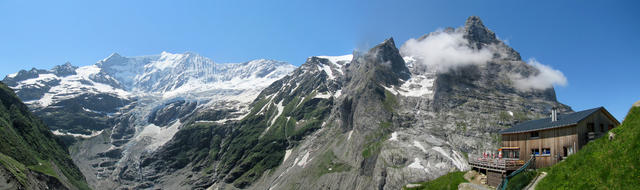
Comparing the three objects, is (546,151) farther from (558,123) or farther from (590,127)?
(590,127)

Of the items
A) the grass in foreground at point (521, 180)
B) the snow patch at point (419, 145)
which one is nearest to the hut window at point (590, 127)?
the grass in foreground at point (521, 180)

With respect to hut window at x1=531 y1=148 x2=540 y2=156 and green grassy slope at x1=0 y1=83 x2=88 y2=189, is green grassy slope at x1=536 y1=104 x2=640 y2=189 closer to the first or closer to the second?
hut window at x1=531 y1=148 x2=540 y2=156

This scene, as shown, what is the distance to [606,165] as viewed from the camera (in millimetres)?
25875

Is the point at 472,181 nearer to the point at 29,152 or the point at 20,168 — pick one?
the point at 20,168

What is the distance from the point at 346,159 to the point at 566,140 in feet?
501

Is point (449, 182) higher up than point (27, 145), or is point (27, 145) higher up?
point (449, 182)

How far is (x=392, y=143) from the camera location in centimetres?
17262

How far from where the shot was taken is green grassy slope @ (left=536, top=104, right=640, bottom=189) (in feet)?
78.0

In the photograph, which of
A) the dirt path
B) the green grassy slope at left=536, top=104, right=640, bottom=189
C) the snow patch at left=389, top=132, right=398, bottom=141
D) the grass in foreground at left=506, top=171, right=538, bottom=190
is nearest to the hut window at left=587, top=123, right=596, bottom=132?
the green grassy slope at left=536, top=104, right=640, bottom=189

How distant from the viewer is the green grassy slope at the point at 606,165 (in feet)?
78.0

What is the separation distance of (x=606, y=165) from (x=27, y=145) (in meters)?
204

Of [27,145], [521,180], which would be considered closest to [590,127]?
[521,180]

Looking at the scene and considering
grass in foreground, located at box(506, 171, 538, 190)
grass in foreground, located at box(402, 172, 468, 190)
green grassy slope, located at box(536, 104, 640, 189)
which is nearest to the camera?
green grassy slope, located at box(536, 104, 640, 189)

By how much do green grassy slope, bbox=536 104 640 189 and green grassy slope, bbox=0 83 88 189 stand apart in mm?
140070
